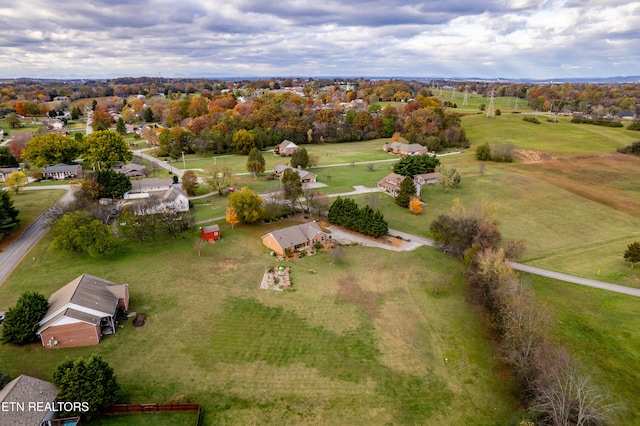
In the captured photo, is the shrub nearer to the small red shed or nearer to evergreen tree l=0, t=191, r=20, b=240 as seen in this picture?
the small red shed

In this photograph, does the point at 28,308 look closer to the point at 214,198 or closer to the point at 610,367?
the point at 214,198

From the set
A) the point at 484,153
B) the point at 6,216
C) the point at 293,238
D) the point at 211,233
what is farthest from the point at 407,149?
the point at 6,216

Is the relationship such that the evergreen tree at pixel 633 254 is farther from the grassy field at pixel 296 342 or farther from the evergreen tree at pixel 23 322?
the evergreen tree at pixel 23 322

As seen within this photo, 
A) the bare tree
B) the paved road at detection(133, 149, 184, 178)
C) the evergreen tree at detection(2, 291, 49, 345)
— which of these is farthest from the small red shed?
the bare tree

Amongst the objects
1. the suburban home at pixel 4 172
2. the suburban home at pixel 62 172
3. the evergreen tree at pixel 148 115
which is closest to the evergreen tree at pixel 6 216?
the suburban home at pixel 62 172

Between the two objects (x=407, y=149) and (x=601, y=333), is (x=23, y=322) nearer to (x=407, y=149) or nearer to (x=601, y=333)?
(x=601, y=333)
